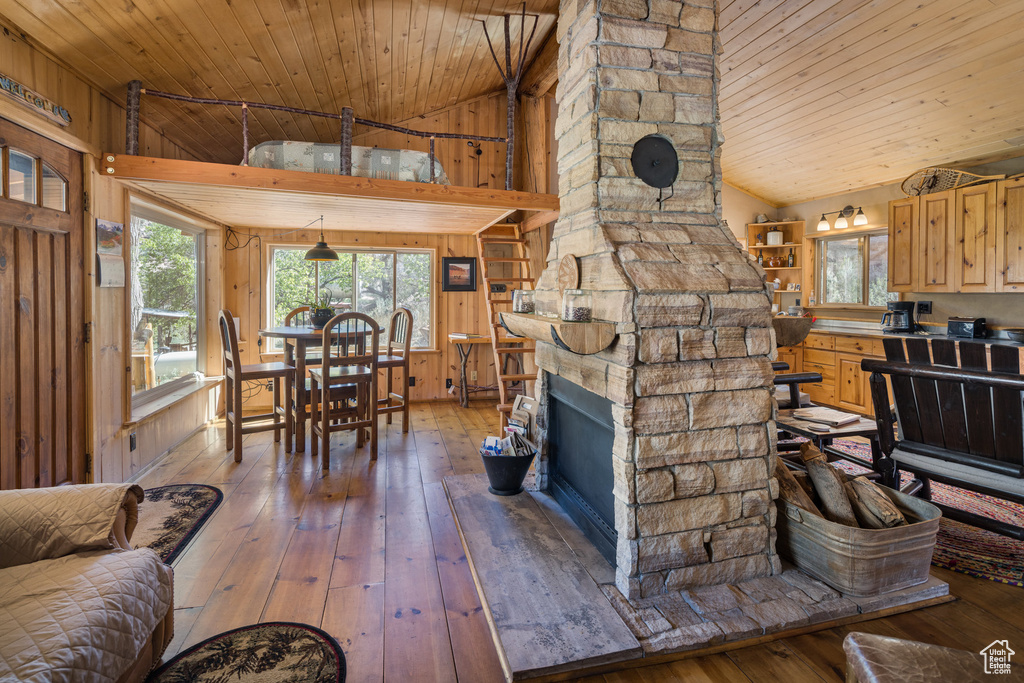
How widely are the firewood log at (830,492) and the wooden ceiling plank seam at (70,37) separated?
3982 millimetres

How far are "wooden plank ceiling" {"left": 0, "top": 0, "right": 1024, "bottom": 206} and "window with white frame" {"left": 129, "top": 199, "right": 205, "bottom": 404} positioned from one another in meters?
0.78

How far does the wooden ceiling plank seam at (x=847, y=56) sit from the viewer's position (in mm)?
3287

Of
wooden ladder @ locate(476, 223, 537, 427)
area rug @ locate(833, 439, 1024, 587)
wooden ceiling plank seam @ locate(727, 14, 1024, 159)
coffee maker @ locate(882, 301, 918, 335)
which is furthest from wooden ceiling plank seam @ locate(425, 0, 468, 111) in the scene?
coffee maker @ locate(882, 301, 918, 335)

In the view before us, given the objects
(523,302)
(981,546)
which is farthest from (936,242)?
(523,302)

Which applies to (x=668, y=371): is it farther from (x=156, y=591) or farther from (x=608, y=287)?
(x=156, y=591)

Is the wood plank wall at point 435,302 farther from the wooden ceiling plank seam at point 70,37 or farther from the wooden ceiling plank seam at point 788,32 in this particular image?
the wooden ceiling plank seam at point 788,32

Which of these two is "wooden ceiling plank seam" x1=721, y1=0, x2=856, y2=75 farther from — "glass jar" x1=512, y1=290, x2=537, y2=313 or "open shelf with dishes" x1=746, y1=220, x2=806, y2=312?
"open shelf with dishes" x1=746, y1=220, x2=806, y2=312

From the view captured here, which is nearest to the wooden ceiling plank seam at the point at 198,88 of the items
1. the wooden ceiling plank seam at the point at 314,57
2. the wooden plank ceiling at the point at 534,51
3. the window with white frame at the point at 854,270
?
the wooden plank ceiling at the point at 534,51

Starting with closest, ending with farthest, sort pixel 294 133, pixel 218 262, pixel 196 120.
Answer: pixel 196 120 < pixel 294 133 < pixel 218 262

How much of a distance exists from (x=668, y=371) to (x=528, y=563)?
0.99 meters

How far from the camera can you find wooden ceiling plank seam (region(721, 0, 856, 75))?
11.2ft

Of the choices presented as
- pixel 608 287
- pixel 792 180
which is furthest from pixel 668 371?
pixel 792 180

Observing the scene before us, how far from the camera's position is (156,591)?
1.63 metres

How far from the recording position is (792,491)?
2.15 meters
